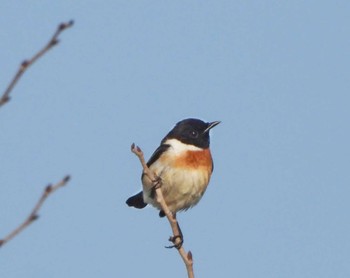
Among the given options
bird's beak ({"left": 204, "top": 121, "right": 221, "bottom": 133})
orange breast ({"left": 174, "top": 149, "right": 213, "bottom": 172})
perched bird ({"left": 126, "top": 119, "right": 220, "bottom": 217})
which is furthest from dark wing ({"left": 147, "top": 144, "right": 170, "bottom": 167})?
bird's beak ({"left": 204, "top": 121, "right": 221, "bottom": 133})

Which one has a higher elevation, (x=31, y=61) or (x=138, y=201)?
(x=138, y=201)

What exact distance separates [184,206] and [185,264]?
390cm

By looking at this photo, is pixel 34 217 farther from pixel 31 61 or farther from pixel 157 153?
pixel 157 153

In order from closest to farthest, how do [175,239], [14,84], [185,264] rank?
[14,84] < [185,264] < [175,239]

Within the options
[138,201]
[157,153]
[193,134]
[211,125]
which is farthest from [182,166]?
[138,201]

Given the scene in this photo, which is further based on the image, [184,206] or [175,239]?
[184,206]

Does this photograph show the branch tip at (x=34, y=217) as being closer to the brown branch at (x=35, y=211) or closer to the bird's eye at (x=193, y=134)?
the brown branch at (x=35, y=211)

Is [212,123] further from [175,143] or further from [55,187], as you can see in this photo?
[55,187]

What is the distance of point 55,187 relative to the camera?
2242mm

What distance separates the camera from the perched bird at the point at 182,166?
7754mm

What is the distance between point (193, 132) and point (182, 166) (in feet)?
2.66

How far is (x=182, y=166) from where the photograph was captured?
7.81 m

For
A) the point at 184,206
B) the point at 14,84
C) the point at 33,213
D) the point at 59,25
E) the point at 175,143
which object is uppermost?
the point at 175,143

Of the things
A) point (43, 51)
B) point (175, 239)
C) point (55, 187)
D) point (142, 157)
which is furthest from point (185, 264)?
point (43, 51)
